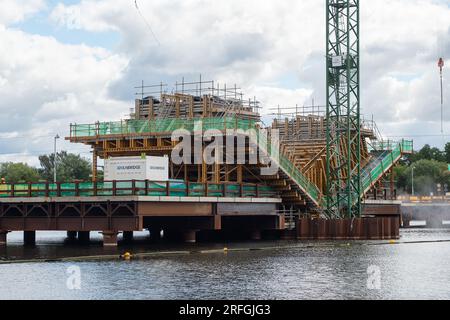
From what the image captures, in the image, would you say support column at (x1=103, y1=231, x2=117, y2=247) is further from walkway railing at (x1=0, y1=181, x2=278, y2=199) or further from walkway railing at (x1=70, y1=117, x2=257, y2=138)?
walkway railing at (x1=70, y1=117, x2=257, y2=138)

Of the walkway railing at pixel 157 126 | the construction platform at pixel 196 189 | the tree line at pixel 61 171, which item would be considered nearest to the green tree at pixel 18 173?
the tree line at pixel 61 171

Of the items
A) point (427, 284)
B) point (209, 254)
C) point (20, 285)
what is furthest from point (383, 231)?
point (20, 285)

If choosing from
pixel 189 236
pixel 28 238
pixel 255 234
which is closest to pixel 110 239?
pixel 189 236

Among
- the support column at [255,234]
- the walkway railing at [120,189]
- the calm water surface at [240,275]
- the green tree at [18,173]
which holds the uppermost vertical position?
the green tree at [18,173]

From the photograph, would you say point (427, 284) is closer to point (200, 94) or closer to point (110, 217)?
point (110, 217)

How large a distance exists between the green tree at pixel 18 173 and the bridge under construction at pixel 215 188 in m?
101

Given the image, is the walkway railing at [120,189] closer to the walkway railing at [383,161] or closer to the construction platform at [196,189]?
the construction platform at [196,189]

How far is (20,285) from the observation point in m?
37.5

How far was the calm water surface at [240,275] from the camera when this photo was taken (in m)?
35.2

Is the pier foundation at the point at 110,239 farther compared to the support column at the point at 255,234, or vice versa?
A: the support column at the point at 255,234

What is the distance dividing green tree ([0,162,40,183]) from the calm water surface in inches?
4902

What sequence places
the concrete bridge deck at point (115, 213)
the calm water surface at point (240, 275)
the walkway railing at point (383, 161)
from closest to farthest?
the calm water surface at point (240, 275) → the concrete bridge deck at point (115, 213) → the walkway railing at point (383, 161)

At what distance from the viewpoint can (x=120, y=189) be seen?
59.4 metres

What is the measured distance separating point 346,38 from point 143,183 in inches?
905
